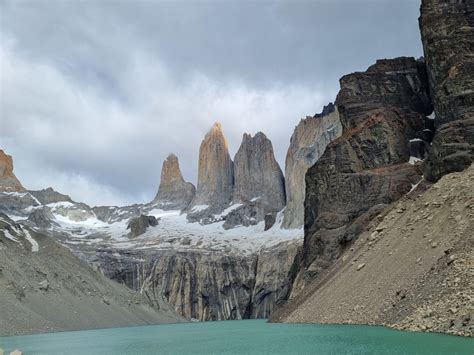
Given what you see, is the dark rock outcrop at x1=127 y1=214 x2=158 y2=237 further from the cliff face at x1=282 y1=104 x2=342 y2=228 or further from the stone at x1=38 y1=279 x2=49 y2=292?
the stone at x1=38 y1=279 x2=49 y2=292

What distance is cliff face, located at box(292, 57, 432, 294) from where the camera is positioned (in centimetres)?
6431

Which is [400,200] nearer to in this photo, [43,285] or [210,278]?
[43,285]

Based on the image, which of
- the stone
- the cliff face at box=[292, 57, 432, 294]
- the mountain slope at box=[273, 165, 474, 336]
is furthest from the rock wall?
the mountain slope at box=[273, 165, 474, 336]

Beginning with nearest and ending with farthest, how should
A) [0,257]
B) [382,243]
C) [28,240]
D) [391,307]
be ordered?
[391,307], [382,243], [0,257], [28,240]

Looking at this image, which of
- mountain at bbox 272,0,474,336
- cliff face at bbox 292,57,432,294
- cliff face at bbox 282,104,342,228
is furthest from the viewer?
cliff face at bbox 282,104,342,228

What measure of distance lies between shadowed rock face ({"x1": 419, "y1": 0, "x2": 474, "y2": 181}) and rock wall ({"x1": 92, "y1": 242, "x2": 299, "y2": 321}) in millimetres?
80551

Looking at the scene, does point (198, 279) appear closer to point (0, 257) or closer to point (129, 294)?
point (129, 294)

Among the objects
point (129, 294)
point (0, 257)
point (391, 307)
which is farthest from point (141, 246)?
point (391, 307)

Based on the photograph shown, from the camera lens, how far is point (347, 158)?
7131 centimetres

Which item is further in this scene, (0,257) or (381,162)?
(0,257)

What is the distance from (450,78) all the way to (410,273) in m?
33.2

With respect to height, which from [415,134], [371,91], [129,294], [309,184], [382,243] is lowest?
[129,294]

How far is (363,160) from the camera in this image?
71125 mm

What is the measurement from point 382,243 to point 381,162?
2489cm
